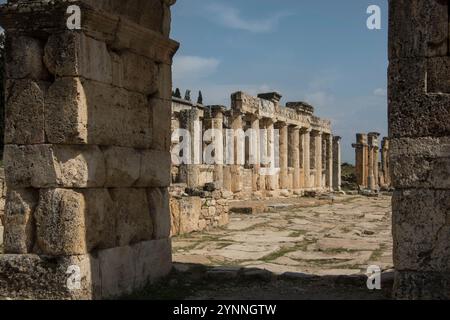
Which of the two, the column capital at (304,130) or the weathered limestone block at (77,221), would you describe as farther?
the column capital at (304,130)

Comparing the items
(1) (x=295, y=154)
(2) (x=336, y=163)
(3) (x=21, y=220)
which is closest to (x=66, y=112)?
(3) (x=21, y=220)

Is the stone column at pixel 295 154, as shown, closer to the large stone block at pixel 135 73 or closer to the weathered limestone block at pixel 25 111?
the large stone block at pixel 135 73

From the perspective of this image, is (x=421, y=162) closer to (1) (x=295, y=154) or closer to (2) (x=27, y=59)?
(2) (x=27, y=59)

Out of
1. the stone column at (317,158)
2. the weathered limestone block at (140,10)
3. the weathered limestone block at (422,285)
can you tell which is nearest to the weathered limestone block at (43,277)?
the weathered limestone block at (140,10)

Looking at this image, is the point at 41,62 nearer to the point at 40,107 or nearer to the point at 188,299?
the point at 40,107

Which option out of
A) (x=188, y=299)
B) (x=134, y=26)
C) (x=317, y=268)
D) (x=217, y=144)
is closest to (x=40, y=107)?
(x=134, y=26)

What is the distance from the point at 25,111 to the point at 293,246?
6189mm

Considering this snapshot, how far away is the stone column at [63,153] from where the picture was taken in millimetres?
5992

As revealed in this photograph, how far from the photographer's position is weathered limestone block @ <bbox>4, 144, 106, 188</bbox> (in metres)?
6.04

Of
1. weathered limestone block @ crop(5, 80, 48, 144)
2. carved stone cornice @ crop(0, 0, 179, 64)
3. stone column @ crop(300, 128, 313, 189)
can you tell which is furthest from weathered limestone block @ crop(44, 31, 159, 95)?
stone column @ crop(300, 128, 313, 189)

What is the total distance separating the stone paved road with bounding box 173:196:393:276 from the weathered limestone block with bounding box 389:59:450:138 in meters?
2.88

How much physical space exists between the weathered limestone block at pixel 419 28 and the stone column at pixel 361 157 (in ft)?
132

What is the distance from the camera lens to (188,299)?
6.61 meters

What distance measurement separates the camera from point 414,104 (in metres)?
5.55
